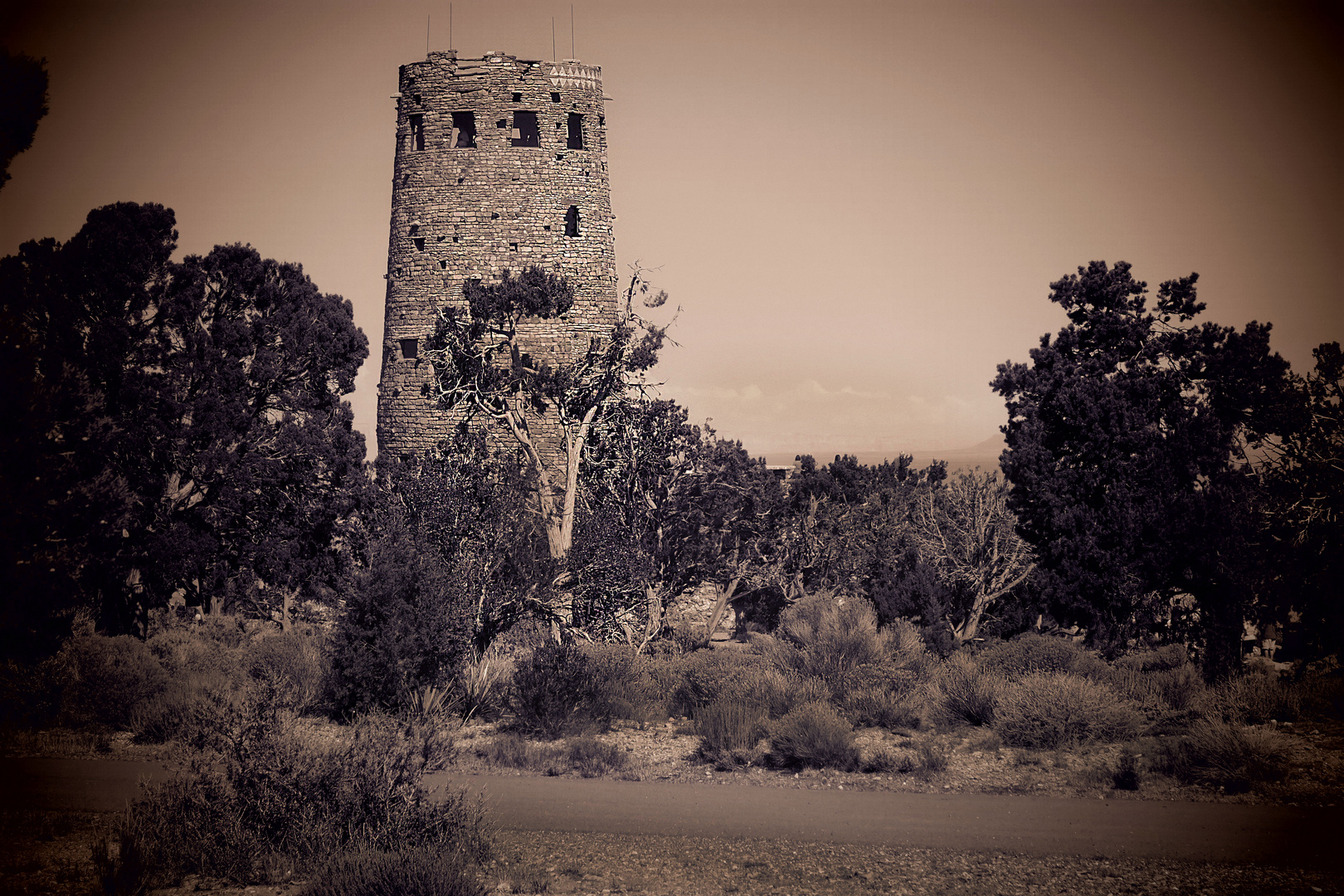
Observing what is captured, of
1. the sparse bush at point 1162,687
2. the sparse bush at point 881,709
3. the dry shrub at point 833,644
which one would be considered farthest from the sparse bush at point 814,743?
the sparse bush at point 1162,687

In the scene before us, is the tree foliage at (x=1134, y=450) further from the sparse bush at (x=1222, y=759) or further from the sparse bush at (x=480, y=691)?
the sparse bush at (x=480, y=691)

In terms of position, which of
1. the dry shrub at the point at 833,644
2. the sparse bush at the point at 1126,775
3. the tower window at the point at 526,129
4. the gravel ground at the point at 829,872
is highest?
the tower window at the point at 526,129

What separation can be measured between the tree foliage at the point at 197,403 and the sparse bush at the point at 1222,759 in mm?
16140

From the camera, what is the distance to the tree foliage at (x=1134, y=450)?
701 inches

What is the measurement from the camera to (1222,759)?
40.4ft

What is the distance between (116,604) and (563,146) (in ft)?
45.7

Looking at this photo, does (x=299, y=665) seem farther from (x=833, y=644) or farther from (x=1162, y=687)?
(x=1162, y=687)

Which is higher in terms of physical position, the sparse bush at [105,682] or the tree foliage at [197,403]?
the tree foliage at [197,403]

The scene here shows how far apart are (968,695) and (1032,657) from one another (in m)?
2.83

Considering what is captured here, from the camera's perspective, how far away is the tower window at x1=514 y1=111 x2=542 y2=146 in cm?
2484

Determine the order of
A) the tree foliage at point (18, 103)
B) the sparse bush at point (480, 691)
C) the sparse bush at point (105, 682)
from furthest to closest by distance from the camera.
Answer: the sparse bush at point (480, 691) < the sparse bush at point (105, 682) < the tree foliage at point (18, 103)

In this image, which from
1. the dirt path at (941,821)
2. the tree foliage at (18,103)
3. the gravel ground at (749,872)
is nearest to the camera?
the gravel ground at (749,872)

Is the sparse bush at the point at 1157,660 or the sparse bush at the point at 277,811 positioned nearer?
the sparse bush at the point at 277,811

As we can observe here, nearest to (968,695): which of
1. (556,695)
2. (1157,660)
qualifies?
(1157,660)
